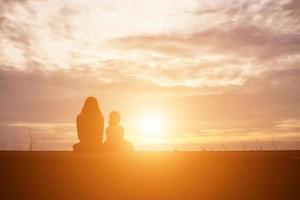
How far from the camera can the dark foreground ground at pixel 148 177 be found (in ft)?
17.7

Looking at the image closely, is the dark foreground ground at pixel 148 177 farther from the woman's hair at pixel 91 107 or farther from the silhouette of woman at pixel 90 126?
the woman's hair at pixel 91 107

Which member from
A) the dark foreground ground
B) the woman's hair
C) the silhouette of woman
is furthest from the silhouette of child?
the dark foreground ground

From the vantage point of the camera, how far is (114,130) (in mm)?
16859

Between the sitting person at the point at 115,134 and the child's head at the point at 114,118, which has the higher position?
the child's head at the point at 114,118

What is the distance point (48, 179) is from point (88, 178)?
48 centimetres

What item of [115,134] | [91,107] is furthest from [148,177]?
[91,107]

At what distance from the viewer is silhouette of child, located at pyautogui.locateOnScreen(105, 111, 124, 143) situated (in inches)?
663

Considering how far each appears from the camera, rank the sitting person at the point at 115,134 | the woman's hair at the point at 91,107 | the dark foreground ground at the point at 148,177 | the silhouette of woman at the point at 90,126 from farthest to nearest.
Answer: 1. the woman's hair at the point at 91,107
2. the sitting person at the point at 115,134
3. the silhouette of woman at the point at 90,126
4. the dark foreground ground at the point at 148,177

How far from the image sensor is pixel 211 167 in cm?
595

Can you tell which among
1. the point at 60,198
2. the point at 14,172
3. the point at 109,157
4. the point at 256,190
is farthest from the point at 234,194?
the point at 14,172

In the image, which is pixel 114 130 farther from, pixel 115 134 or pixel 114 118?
pixel 114 118

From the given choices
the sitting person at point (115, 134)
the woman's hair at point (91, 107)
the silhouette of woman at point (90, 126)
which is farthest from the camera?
the woman's hair at point (91, 107)

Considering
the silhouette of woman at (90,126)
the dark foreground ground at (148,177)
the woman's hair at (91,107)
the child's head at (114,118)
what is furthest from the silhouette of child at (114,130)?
the dark foreground ground at (148,177)

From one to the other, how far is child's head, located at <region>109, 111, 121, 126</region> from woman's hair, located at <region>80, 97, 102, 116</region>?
1.89 ft
